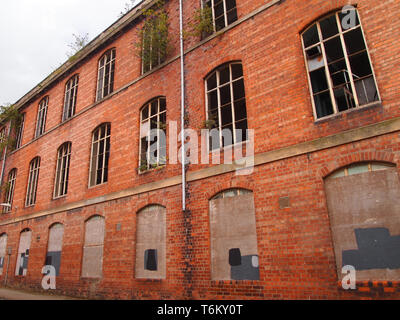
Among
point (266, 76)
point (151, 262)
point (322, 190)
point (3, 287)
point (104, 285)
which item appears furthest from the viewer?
point (3, 287)

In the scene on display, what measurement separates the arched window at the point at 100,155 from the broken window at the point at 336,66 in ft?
25.2

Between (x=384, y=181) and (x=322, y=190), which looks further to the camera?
(x=322, y=190)

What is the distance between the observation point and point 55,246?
38.2 feet

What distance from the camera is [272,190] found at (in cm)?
653

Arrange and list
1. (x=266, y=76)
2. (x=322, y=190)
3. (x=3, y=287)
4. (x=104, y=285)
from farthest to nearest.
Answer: (x=3, y=287), (x=104, y=285), (x=266, y=76), (x=322, y=190)

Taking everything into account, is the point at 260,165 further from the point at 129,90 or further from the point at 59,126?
the point at 59,126

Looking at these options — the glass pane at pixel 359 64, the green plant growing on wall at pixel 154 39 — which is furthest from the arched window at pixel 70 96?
the glass pane at pixel 359 64

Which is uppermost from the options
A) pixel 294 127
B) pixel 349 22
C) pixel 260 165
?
pixel 349 22

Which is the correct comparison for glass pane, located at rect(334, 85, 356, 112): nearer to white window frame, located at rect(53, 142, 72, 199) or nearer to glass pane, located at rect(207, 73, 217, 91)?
glass pane, located at rect(207, 73, 217, 91)

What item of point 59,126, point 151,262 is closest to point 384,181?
point 151,262

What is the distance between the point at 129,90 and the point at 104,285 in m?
6.79

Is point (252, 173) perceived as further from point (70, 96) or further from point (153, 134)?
point (70, 96)

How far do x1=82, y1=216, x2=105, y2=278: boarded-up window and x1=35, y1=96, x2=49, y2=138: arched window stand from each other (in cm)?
746

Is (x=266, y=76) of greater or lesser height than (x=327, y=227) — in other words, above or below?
above
